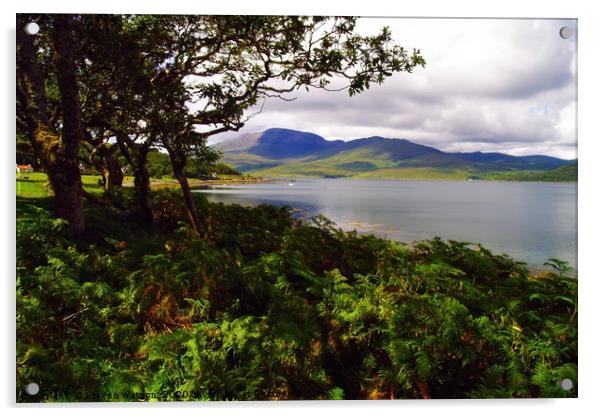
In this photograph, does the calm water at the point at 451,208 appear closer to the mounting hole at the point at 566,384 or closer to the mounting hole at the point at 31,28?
the mounting hole at the point at 566,384

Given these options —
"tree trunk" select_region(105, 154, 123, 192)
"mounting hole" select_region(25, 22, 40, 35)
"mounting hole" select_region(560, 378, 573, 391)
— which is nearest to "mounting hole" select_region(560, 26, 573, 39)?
"mounting hole" select_region(560, 378, 573, 391)

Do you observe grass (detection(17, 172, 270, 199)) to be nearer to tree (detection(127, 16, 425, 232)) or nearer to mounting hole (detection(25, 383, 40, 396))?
tree (detection(127, 16, 425, 232))

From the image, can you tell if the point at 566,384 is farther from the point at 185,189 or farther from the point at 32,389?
the point at 32,389

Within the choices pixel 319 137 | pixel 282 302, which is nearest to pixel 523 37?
pixel 319 137

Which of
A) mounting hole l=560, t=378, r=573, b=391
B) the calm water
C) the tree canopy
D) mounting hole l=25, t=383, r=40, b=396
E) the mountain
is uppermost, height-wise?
the tree canopy

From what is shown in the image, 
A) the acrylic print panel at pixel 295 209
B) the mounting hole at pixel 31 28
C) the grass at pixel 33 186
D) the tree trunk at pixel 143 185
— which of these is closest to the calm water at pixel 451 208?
the acrylic print panel at pixel 295 209
